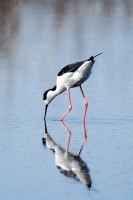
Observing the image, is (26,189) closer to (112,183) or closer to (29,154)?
(112,183)

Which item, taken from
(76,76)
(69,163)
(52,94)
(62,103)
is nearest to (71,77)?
(76,76)

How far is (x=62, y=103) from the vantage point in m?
11.7

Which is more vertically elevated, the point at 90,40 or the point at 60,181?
the point at 90,40

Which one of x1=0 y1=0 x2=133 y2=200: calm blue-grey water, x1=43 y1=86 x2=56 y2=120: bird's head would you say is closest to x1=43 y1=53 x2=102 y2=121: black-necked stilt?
x1=43 y1=86 x2=56 y2=120: bird's head

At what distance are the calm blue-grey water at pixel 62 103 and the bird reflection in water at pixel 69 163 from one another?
0.13ft

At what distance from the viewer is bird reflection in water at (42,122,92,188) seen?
7.70 metres

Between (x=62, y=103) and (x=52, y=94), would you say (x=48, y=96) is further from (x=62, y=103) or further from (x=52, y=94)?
(x=62, y=103)

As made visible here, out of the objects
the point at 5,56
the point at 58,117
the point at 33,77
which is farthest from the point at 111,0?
the point at 58,117

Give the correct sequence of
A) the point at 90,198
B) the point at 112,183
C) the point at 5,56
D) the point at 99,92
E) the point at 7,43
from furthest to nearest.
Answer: the point at 7,43, the point at 5,56, the point at 99,92, the point at 112,183, the point at 90,198

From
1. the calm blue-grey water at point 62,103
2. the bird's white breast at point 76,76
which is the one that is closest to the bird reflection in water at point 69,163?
the calm blue-grey water at point 62,103

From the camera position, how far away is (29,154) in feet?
28.2

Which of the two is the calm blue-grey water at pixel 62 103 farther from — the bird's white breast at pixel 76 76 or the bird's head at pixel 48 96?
the bird's white breast at pixel 76 76

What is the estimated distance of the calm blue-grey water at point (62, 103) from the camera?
751 cm

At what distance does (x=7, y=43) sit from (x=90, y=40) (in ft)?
5.42
